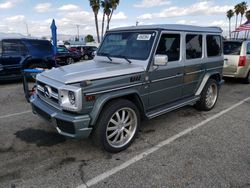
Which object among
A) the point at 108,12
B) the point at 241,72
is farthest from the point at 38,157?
the point at 108,12

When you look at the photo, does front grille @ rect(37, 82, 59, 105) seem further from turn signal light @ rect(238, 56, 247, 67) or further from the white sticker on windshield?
turn signal light @ rect(238, 56, 247, 67)

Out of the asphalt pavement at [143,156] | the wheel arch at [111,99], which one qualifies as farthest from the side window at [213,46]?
the wheel arch at [111,99]

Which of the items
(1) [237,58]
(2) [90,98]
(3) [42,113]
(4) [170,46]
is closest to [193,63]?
(4) [170,46]

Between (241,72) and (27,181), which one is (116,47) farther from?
(241,72)

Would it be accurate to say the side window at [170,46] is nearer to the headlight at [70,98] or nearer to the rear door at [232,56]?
the headlight at [70,98]

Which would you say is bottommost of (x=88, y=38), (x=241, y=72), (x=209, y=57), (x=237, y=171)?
(x=237, y=171)

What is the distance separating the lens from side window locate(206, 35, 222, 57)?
514 centimetres

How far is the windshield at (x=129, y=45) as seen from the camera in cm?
380

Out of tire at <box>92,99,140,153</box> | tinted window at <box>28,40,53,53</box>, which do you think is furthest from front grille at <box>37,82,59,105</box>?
tinted window at <box>28,40,53,53</box>

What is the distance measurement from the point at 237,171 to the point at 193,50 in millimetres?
2578

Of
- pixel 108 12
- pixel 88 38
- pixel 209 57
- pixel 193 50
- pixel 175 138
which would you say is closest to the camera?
pixel 175 138

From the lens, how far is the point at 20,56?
8953 mm

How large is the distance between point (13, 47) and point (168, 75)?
7298 millimetres

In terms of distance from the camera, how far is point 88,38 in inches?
2771
